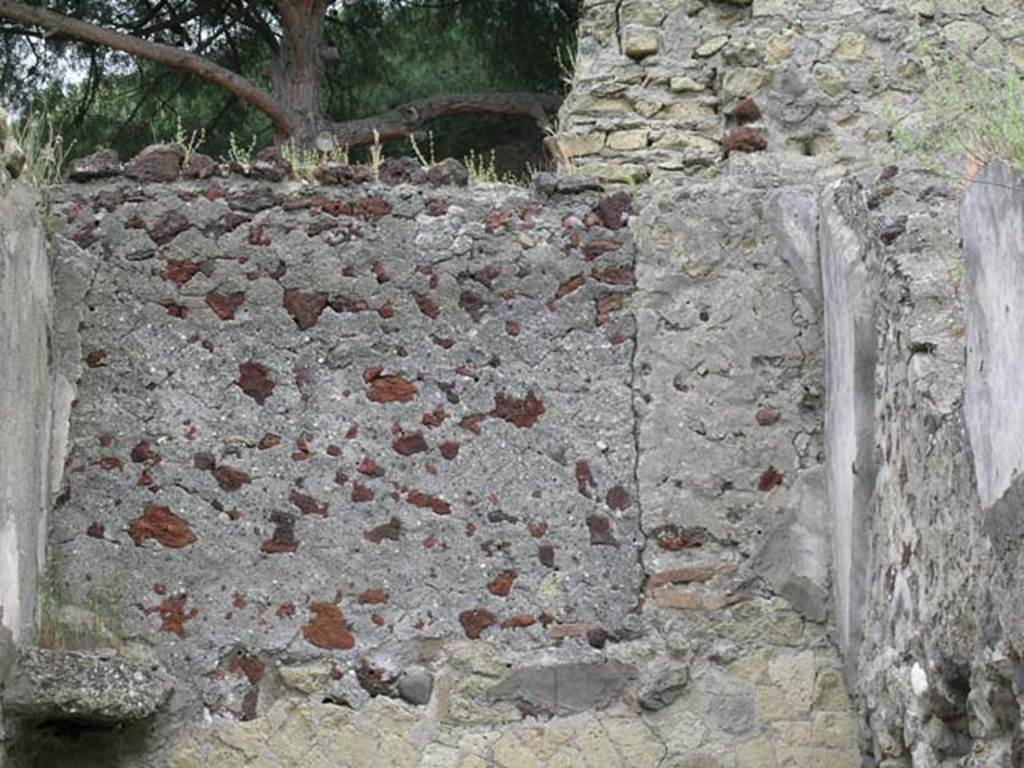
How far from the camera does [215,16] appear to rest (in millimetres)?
11508

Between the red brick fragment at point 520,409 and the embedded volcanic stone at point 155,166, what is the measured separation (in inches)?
46.5

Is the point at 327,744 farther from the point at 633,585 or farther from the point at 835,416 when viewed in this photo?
the point at 835,416

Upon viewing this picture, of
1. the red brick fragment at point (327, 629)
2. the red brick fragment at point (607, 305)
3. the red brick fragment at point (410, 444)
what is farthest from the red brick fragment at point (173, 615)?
the red brick fragment at point (607, 305)

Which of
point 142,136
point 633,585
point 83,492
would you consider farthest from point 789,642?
point 142,136

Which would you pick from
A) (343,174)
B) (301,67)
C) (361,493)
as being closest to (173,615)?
(361,493)

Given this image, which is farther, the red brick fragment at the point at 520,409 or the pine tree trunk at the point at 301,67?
the pine tree trunk at the point at 301,67

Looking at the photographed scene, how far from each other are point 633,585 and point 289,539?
3.15ft

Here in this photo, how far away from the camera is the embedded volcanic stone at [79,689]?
5.01m

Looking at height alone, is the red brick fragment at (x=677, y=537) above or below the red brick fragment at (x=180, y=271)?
below

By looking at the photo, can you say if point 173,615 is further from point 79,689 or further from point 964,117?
point 964,117

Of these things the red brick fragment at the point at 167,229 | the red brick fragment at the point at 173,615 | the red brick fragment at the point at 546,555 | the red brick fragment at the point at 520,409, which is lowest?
the red brick fragment at the point at 173,615

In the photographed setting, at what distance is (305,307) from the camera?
18.6 feet

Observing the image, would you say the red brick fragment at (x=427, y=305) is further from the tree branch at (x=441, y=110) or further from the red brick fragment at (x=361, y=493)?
the tree branch at (x=441, y=110)

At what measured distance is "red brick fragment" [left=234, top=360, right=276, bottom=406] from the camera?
18.4ft
